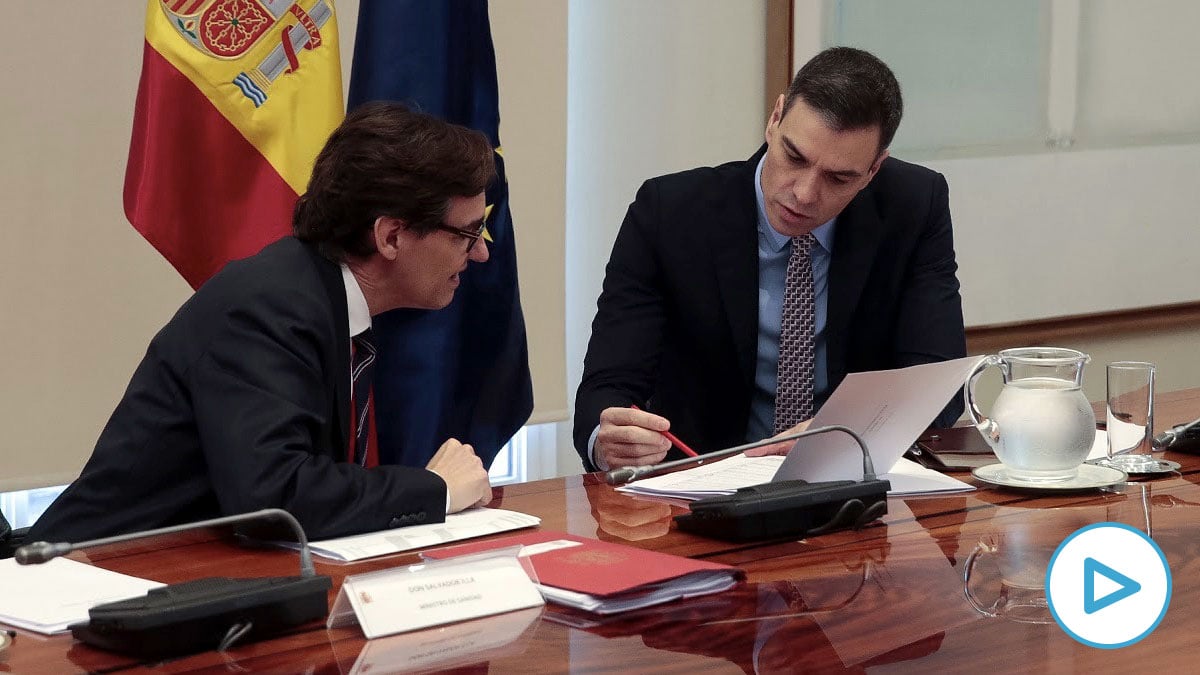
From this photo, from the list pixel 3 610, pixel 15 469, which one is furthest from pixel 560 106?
pixel 3 610

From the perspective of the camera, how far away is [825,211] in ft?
8.42

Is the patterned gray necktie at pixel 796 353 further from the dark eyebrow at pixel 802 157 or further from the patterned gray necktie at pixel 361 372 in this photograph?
the patterned gray necktie at pixel 361 372

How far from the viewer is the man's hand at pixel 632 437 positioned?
2141 mm

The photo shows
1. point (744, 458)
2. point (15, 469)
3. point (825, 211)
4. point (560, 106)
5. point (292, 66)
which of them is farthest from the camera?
point (560, 106)

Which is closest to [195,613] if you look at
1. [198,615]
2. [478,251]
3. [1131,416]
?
[198,615]

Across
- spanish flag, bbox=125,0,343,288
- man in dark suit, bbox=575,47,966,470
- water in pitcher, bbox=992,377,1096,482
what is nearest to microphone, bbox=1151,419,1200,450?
water in pitcher, bbox=992,377,1096,482

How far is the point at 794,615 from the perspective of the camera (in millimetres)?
1374

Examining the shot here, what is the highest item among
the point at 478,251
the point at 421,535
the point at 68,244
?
the point at 478,251

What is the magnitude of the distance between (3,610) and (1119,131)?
3.99 meters

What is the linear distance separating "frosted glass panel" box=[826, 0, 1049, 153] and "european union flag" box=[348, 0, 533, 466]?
4.40 ft

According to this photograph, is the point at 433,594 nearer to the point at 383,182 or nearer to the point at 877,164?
the point at 383,182

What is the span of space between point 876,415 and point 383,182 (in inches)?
31.6

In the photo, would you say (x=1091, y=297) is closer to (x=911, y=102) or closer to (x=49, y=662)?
(x=911, y=102)

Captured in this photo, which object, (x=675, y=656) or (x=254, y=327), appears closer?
(x=675, y=656)
